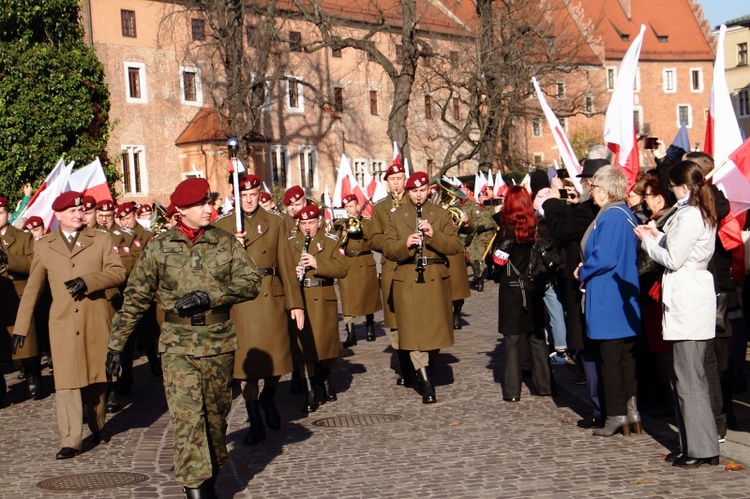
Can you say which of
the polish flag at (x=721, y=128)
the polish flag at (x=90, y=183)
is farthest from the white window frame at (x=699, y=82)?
the polish flag at (x=721, y=128)

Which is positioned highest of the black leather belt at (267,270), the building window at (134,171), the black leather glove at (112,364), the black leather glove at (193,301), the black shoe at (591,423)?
the building window at (134,171)

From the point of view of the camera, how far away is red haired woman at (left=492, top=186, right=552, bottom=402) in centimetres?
1038

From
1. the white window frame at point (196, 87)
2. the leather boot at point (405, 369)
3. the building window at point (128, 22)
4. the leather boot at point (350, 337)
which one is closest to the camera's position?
the leather boot at point (405, 369)

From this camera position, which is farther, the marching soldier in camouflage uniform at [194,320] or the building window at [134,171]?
the building window at [134,171]

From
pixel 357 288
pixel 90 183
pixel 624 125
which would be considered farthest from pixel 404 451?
pixel 90 183

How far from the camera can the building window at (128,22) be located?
52.5 m

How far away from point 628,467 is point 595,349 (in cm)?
147

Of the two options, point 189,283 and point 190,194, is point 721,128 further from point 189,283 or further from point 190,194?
point 189,283

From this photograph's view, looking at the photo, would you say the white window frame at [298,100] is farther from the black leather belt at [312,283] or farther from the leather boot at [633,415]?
the leather boot at [633,415]

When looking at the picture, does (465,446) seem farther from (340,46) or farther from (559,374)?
(340,46)

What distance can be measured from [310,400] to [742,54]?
256 feet

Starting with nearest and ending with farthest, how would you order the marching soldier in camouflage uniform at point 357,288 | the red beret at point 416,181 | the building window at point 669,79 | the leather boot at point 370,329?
the red beret at point 416,181 → the marching soldier in camouflage uniform at point 357,288 → the leather boot at point 370,329 → the building window at point 669,79

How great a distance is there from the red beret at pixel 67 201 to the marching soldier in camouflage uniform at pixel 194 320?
8.57ft

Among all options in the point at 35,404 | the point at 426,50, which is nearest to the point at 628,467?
the point at 35,404
